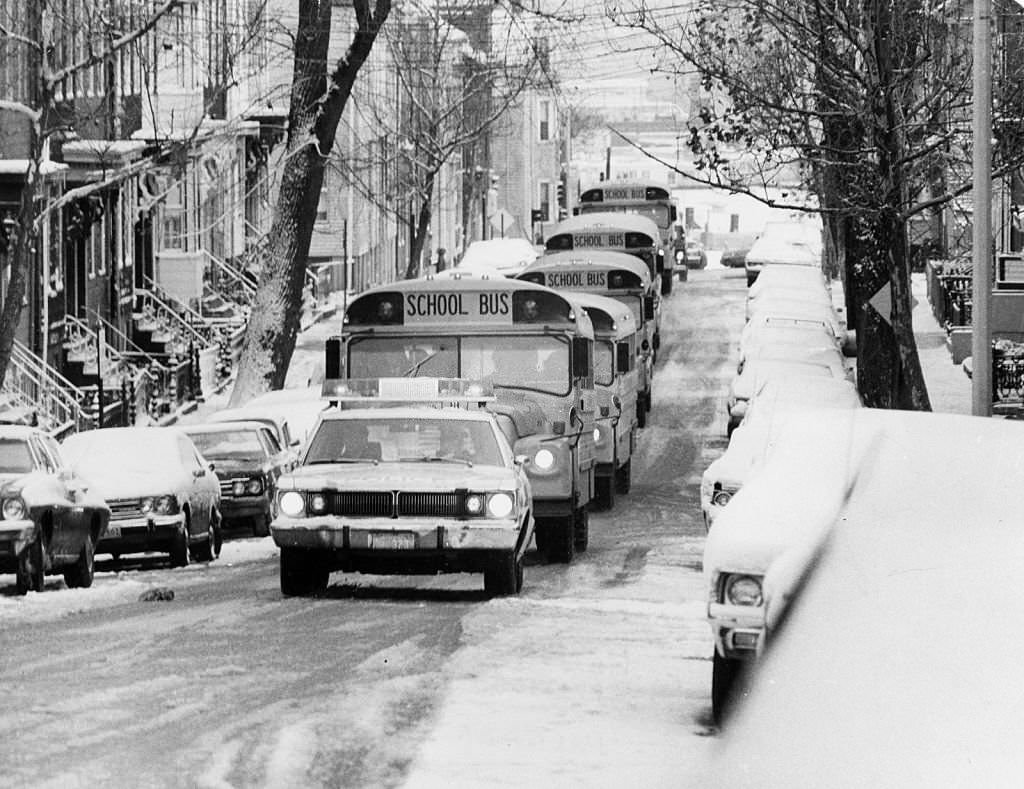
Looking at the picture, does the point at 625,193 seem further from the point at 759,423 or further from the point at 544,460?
the point at 544,460

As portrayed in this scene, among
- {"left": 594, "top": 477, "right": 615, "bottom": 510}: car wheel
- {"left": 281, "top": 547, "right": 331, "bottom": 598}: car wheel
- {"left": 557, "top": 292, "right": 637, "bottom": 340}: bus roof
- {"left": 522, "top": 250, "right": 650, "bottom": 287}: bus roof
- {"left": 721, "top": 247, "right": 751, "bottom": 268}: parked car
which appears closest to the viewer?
{"left": 281, "top": 547, "right": 331, "bottom": 598}: car wheel

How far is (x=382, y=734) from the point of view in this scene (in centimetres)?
1055

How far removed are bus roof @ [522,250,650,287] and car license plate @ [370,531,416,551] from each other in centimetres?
1962

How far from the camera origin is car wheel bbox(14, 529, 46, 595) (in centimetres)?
1773

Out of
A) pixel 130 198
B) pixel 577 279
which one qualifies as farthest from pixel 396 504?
pixel 130 198

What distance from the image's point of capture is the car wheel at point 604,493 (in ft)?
91.1

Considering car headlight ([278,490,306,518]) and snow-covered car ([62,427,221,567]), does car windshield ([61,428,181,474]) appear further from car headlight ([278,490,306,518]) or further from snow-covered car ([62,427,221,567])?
car headlight ([278,490,306,518])

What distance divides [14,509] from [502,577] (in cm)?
413

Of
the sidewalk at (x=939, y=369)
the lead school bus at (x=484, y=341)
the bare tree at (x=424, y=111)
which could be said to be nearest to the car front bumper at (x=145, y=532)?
the lead school bus at (x=484, y=341)

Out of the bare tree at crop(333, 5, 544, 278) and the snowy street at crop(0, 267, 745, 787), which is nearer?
the snowy street at crop(0, 267, 745, 787)

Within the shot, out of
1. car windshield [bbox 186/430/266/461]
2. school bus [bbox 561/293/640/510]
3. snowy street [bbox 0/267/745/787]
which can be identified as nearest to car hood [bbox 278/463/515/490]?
snowy street [bbox 0/267/745/787]

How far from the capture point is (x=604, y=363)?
2773 centimetres

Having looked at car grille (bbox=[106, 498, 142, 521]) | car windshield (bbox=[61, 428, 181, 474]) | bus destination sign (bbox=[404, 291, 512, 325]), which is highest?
bus destination sign (bbox=[404, 291, 512, 325])

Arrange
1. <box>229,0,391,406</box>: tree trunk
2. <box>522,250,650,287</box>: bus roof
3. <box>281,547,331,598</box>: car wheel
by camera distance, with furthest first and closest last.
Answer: <box>522,250,650,287</box>: bus roof
<box>229,0,391,406</box>: tree trunk
<box>281,547,331,598</box>: car wheel
